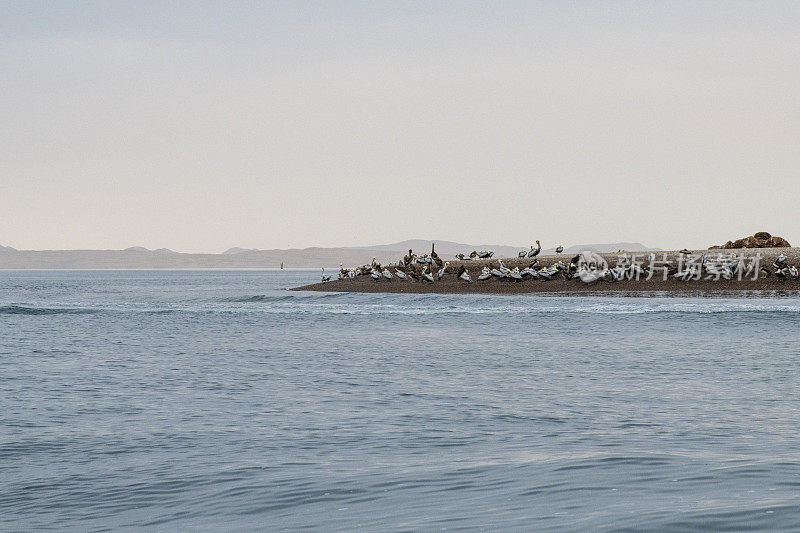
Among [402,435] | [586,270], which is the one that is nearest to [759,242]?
[586,270]

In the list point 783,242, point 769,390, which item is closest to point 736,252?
point 783,242

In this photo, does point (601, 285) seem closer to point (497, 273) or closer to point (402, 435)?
point (497, 273)

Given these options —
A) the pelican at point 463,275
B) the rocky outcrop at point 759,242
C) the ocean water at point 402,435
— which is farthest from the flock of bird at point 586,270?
the ocean water at point 402,435

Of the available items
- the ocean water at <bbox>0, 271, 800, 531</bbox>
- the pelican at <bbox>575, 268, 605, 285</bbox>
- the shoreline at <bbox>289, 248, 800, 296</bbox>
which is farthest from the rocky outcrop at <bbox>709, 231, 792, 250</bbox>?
Answer: the ocean water at <bbox>0, 271, 800, 531</bbox>

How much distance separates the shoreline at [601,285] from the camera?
72.3 m

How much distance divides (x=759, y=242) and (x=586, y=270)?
2936cm

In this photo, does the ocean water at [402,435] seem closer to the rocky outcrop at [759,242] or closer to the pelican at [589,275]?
the pelican at [589,275]

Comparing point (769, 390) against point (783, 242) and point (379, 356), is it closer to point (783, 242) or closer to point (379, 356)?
point (379, 356)

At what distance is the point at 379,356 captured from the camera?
96.0 ft

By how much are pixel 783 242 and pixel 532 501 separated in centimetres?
9464

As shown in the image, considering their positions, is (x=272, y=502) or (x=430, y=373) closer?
(x=272, y=502)

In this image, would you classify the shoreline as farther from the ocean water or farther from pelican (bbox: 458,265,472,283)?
the ocean water

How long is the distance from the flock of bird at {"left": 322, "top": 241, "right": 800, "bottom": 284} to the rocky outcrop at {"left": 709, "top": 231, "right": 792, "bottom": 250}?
13.5m

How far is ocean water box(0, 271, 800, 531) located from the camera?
427 inches
